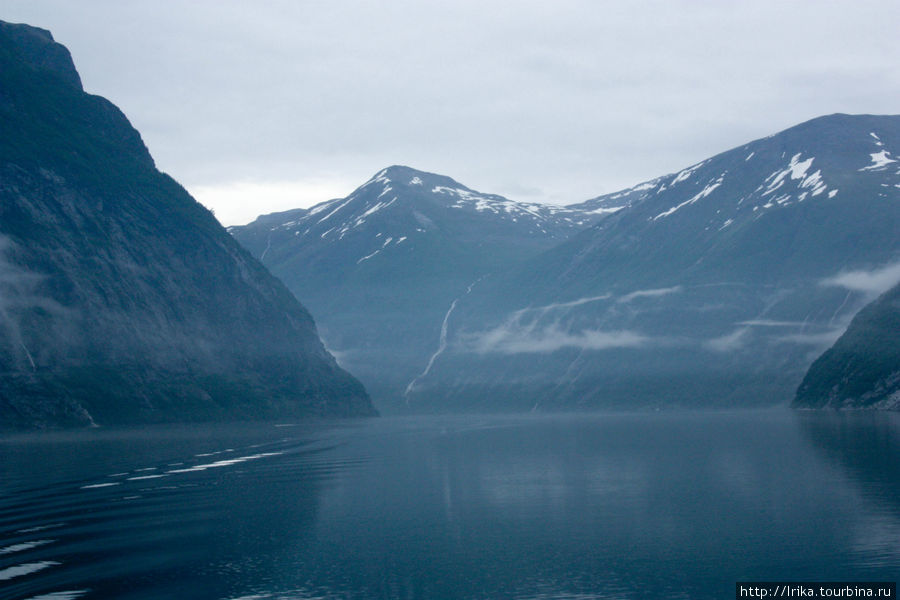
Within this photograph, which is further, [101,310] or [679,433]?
[101,310]

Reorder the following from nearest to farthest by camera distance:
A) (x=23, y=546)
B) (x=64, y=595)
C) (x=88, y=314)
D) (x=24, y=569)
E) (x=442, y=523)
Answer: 1. (x=64, y=595)
2. (x=24, y=569)
3. (x=23, y=546)
4. (x=442, y=523)
5. (x=88, y=314)

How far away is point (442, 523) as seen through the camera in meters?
53.2

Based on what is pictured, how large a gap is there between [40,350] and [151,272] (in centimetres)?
4006

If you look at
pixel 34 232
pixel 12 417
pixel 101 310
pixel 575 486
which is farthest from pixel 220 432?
pixel 575 486

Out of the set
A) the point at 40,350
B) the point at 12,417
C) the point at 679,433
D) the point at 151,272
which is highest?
the point at 151,272

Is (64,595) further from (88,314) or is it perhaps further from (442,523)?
(88,314)

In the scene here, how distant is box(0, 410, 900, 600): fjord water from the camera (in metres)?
38.7

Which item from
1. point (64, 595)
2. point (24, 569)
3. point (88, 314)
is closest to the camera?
point (64, 595)

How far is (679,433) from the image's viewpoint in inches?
5546

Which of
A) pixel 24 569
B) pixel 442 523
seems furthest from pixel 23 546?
pixel 442 523

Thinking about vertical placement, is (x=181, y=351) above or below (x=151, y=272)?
below

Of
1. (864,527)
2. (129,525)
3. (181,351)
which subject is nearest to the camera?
(864,527)

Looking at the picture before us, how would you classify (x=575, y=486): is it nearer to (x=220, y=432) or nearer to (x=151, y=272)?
(x=220, y=432)

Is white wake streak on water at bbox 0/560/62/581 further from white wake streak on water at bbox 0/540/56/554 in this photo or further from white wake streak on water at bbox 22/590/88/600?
white wake streak on water at bbox 22/590/88/600
